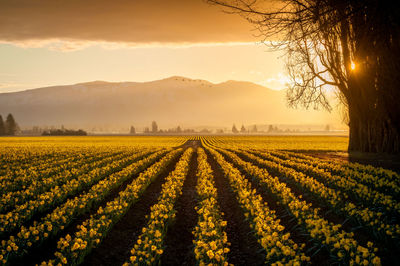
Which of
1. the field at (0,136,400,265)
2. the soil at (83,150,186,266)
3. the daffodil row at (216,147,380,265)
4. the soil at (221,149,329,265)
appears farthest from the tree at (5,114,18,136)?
the soil at (221,149,329,265)

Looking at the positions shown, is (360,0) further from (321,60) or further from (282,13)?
(321,60)

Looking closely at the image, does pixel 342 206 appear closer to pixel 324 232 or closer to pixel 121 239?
pixel 324 232

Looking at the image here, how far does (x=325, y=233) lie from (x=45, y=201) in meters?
9.48

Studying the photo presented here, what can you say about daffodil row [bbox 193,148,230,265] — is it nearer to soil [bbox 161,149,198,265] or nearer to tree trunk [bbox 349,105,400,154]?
soil [bbox 161,149,198,265]

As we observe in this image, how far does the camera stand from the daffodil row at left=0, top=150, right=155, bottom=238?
779 centimetres

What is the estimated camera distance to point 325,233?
241 inches

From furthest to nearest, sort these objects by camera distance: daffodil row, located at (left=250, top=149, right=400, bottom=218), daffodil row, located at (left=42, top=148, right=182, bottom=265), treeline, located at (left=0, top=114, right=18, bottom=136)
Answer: treeline, located at (left=0, top=114, right=18, bottom=136), daffodil row, located at (left=250, top=149, right=400, bottom=218), daffodil row, located at (left=42, top=148, right=182, bottom=265)

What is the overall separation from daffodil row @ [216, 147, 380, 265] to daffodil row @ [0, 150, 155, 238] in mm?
7752

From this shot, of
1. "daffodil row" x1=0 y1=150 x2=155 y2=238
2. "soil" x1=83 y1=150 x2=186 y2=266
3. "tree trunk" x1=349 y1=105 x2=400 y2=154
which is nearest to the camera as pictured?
"soil" x1=83 y1=150 x2=186 y2=266

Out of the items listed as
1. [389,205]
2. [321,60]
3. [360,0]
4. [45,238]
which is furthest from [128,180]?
[321,60]

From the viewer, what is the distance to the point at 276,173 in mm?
17766

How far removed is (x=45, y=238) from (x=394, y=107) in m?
15.6

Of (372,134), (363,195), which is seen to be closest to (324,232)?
(363,195)

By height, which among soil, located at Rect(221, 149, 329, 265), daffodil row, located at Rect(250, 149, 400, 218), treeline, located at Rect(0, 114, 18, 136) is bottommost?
soil, located at Rect(221, 149, 329, 265)
